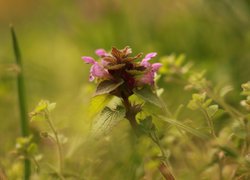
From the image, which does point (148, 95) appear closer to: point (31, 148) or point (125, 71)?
point (125, 71)

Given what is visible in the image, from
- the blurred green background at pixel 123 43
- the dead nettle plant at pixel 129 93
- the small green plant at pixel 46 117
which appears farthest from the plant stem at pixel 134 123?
the blurred green background at pixel 123 43

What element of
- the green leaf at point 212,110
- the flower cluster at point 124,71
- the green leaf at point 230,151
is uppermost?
the flower cluster at point 124,71

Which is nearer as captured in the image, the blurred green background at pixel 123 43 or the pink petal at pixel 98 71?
the pink petal at pixel 98 71

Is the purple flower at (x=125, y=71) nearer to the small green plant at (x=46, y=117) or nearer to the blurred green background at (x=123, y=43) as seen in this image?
the small green plant at (x=46, y=117)

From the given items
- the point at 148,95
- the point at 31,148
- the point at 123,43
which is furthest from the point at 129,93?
the point at 123,43

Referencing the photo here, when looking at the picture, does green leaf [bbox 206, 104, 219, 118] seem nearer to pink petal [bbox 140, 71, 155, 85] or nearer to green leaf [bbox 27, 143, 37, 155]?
pink petal [bbox 140, 71, 155, 85]

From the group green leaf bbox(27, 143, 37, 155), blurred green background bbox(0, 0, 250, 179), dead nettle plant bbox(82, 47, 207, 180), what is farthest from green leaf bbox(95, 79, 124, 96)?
blurred green background bbox(0, 0, 250, 179)

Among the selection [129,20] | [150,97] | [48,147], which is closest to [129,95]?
[150,97]
